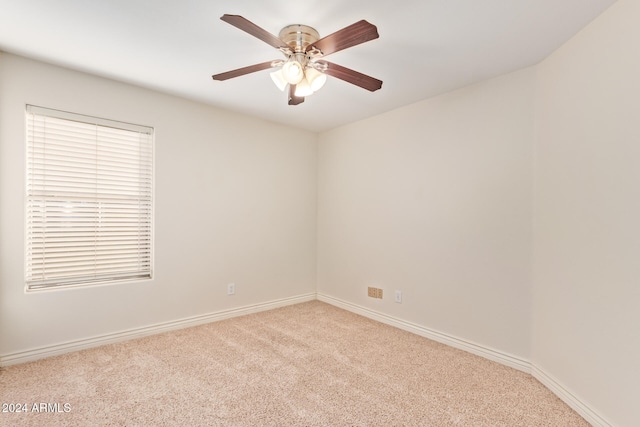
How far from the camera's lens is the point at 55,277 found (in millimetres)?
2502

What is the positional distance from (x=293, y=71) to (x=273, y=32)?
343 mm

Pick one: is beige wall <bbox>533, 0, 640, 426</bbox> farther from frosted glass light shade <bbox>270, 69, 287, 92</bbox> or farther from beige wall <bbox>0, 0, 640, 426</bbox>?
frosted glass light shade <bbox>270, 69, 287, 92</bbox>

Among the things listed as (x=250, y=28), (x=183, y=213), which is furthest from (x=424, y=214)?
(x=183, y=213)

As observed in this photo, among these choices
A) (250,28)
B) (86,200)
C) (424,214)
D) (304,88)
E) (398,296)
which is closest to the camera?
(250,28)

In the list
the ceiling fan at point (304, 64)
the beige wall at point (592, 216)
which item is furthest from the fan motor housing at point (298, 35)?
the beige wall at point (592, 216)

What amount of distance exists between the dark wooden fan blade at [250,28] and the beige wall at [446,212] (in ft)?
5.94

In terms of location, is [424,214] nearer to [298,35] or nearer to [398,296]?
[398,296]

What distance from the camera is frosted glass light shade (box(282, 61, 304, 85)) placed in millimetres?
1841

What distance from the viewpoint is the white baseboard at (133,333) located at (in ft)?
7.67

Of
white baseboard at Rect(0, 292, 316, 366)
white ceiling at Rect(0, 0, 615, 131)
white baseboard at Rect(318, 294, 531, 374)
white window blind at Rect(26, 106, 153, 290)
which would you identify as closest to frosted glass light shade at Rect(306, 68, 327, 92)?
white ceiling at Rect(0, 0, 615, 131)

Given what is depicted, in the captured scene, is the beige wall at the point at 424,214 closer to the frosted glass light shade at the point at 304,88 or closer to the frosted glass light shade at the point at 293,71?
the frosted glass light shade at the point at 304,88

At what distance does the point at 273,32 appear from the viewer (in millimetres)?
1951

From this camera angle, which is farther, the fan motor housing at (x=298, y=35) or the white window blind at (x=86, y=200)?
the white window blind at (x=86, y=200)

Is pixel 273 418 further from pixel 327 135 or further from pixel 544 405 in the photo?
pixel 327 135
